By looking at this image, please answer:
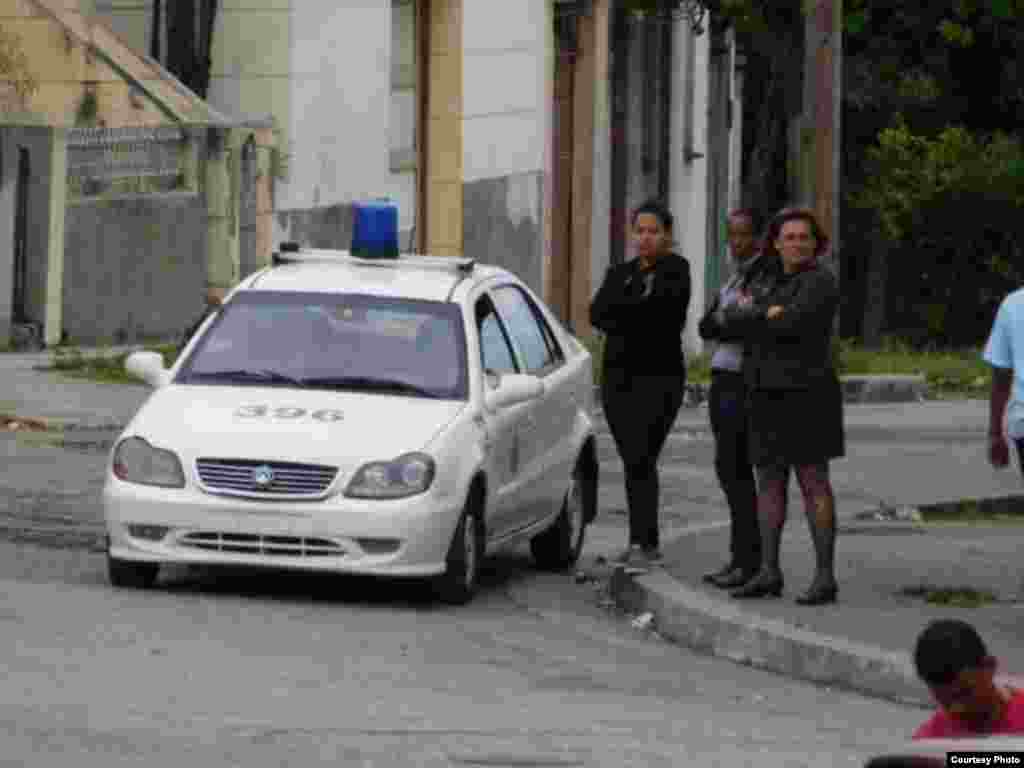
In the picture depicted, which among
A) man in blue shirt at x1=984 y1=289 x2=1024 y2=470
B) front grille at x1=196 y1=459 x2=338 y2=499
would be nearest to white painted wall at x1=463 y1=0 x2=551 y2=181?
front grille at x1=196 y1=459 x2=338 y2=499

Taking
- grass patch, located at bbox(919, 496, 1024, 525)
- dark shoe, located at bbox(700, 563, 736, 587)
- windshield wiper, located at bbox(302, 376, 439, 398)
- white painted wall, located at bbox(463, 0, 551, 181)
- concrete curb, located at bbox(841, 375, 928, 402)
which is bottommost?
grass patch, located at bbox(919, 496, 1024, 525)

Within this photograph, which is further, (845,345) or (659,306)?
(845,345)

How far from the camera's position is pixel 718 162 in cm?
4841

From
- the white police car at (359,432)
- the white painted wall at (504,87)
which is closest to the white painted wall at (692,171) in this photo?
the white painted wall at (504,87)

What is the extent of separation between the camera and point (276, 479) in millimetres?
12789

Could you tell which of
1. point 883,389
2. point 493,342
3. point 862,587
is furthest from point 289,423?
point 883,389

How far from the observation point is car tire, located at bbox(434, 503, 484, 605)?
1307 centimetres

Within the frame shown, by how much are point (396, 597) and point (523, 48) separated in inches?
847

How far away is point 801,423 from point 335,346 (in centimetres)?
235

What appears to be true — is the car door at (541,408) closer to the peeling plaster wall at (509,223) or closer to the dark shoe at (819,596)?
the dark shoe at (819,596)

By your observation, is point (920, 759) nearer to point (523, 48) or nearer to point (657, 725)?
point (657, 725)

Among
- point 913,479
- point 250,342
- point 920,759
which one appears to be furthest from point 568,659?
point 913,479

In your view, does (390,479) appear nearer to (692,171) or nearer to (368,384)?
(368,384)

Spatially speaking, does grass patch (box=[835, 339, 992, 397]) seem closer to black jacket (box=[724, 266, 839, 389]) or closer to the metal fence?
the metal fence
